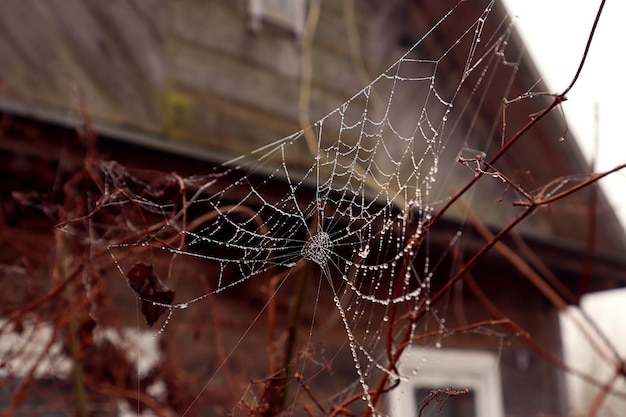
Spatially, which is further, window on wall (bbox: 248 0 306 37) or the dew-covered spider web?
window on wall (bbox: 248 0 306 37)

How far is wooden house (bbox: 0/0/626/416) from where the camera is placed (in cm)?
190

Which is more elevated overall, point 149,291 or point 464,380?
point 464,380

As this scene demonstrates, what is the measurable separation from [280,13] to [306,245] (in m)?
3.09

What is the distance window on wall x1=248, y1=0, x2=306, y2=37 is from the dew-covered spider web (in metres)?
0.65

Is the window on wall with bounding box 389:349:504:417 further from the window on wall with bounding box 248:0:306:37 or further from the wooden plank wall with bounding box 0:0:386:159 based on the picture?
the window on wall with bounding box 248:0:306:37

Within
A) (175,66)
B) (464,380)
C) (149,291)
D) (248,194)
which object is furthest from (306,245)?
(464,380)

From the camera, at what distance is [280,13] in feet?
13.5

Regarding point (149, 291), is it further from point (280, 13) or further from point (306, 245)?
point (280, 13)

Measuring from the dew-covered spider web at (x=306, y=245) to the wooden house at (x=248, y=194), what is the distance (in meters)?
0.02

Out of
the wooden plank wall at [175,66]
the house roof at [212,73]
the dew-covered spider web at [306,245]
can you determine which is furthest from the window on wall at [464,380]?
the wooden plank wall at [175,66]

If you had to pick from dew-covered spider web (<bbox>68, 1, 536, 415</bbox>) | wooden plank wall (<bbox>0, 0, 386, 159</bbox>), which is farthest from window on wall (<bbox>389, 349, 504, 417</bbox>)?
wooden plank wall (<bbox>0, 0, 386, 159</bbox>)

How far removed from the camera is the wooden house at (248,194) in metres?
1.90

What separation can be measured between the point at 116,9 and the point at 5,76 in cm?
78

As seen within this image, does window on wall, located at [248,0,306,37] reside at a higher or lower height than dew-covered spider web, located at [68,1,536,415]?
higher
